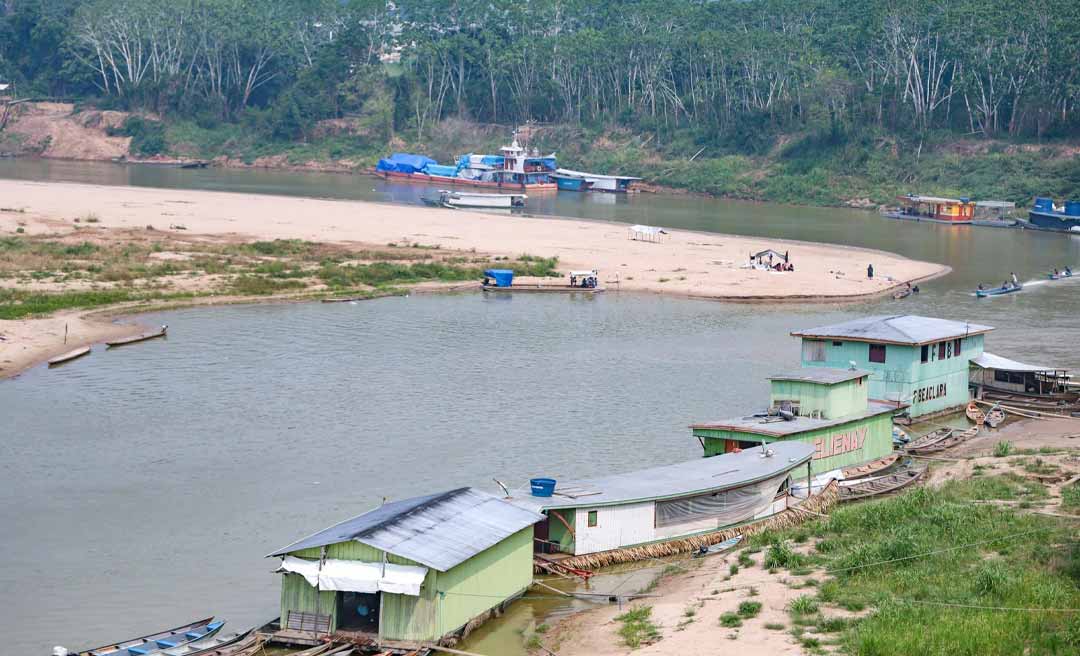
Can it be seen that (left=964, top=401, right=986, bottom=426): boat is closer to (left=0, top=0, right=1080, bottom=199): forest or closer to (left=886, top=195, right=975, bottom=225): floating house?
(left=886, top=195, right=975, bottom=225): floating house

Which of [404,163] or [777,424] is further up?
[404,163]

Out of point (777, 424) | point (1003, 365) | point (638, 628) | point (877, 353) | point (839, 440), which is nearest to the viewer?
point (638, 628)

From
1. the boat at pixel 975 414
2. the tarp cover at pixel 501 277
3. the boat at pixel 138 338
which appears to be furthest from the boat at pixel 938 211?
the boat at pixel 138 338

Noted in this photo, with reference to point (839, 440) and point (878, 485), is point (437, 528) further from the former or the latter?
point (839, 440)

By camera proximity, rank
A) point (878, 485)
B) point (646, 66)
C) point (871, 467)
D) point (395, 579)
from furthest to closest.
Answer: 1. point (646, 66)
2. point (871, 467)
3. point (878, 485)
4. point (395, 579)

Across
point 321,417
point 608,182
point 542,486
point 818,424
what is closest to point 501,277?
point 321,417

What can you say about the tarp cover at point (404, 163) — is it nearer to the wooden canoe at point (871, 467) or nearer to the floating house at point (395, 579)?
the wooden canoe at point (871, 467)

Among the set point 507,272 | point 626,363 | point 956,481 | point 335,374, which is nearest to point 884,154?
point 507,272
